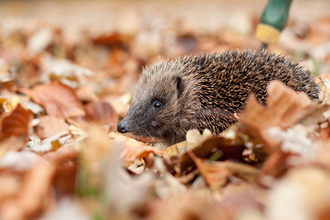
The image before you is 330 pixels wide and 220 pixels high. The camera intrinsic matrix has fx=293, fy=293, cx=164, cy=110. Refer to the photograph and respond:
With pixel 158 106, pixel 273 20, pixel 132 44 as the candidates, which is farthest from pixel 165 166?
pixel 132 44

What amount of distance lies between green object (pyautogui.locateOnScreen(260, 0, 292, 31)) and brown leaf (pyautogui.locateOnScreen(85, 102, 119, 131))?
175 cm

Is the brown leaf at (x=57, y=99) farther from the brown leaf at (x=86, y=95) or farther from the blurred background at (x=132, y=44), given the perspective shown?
the blurred background at (x=132, y=44)

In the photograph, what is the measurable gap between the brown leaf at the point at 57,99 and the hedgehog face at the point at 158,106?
55 centimetres

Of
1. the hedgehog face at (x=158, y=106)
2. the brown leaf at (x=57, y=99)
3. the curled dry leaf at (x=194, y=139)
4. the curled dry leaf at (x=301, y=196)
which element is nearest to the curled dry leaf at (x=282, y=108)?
the curled dry leaf at (x=194, y=139)

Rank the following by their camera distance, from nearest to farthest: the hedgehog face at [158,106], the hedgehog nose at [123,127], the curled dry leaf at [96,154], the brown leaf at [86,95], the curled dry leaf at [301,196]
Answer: the curled dry leaf at [301,196] < the curled dry leaf at [96,154] < the hedgehog nose at [123,127] < the hedgehog face at [158,106] < the brown leaf at [86,95]

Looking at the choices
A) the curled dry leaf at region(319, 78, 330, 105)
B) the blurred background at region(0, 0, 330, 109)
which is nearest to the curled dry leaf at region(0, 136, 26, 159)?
the blurred background at region(0, 0, 330, 109)

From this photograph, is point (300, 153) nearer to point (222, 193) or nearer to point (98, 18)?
point (222, 193)

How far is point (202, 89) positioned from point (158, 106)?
1.33ft

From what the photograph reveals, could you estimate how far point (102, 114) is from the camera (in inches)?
107

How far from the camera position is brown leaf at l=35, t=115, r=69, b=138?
2.27 meters

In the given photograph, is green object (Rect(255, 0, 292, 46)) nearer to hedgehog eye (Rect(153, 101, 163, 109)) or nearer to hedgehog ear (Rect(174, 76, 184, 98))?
hedgehog ear (Rect(174, 76, 184, 98))

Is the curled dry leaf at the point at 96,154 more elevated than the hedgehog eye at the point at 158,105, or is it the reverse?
the curled dry leaf at the point at 96,154

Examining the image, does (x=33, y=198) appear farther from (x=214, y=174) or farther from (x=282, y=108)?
(x=282, y=108)

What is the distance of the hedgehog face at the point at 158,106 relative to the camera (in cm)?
250
